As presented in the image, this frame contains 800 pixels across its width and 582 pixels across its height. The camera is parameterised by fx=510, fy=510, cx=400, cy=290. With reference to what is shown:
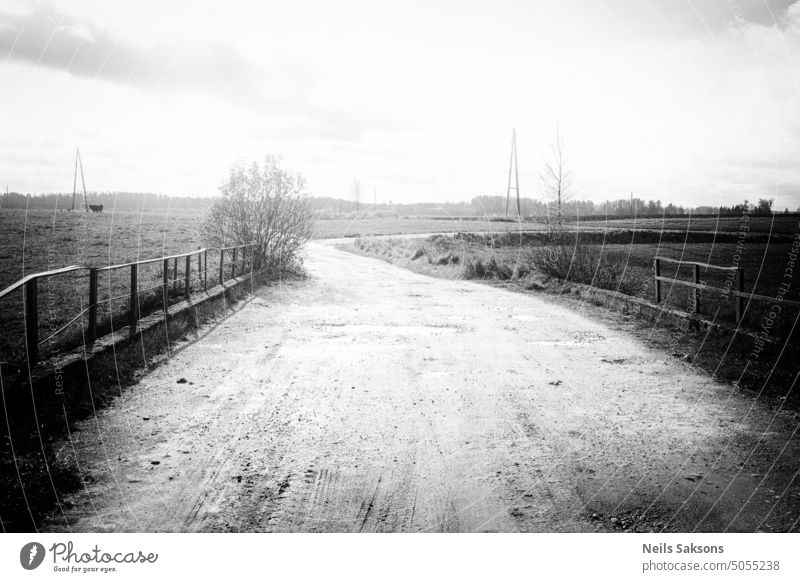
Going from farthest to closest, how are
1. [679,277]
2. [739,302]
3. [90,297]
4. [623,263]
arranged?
[679,277], [623,263], [739,302], [90,297]

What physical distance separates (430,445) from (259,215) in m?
13.5

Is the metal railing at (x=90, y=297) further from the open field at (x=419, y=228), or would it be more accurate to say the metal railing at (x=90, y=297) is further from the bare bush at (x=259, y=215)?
the open field at (x=419, y=228)

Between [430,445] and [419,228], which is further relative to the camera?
[419,228]

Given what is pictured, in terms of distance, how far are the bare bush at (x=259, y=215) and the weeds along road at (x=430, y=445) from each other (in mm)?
8985

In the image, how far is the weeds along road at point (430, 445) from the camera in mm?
3047

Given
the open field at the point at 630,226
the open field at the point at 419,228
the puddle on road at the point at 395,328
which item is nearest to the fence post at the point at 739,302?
the puddle on road at the point at 395,328

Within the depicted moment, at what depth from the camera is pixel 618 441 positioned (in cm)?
413

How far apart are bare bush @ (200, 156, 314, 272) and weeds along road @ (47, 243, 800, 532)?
899cm

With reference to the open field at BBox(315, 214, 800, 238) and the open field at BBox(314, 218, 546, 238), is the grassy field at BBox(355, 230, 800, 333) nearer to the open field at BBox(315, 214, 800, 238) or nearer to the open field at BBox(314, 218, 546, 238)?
the open field at BBox(315, 214, 800, 238)

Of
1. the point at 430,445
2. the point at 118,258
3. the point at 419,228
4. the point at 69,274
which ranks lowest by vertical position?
the point at 430,445

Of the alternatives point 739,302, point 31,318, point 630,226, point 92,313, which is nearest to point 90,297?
point 92,313

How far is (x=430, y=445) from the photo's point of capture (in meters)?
4.03

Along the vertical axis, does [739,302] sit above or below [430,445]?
above

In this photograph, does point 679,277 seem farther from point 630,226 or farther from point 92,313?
point 630,226
